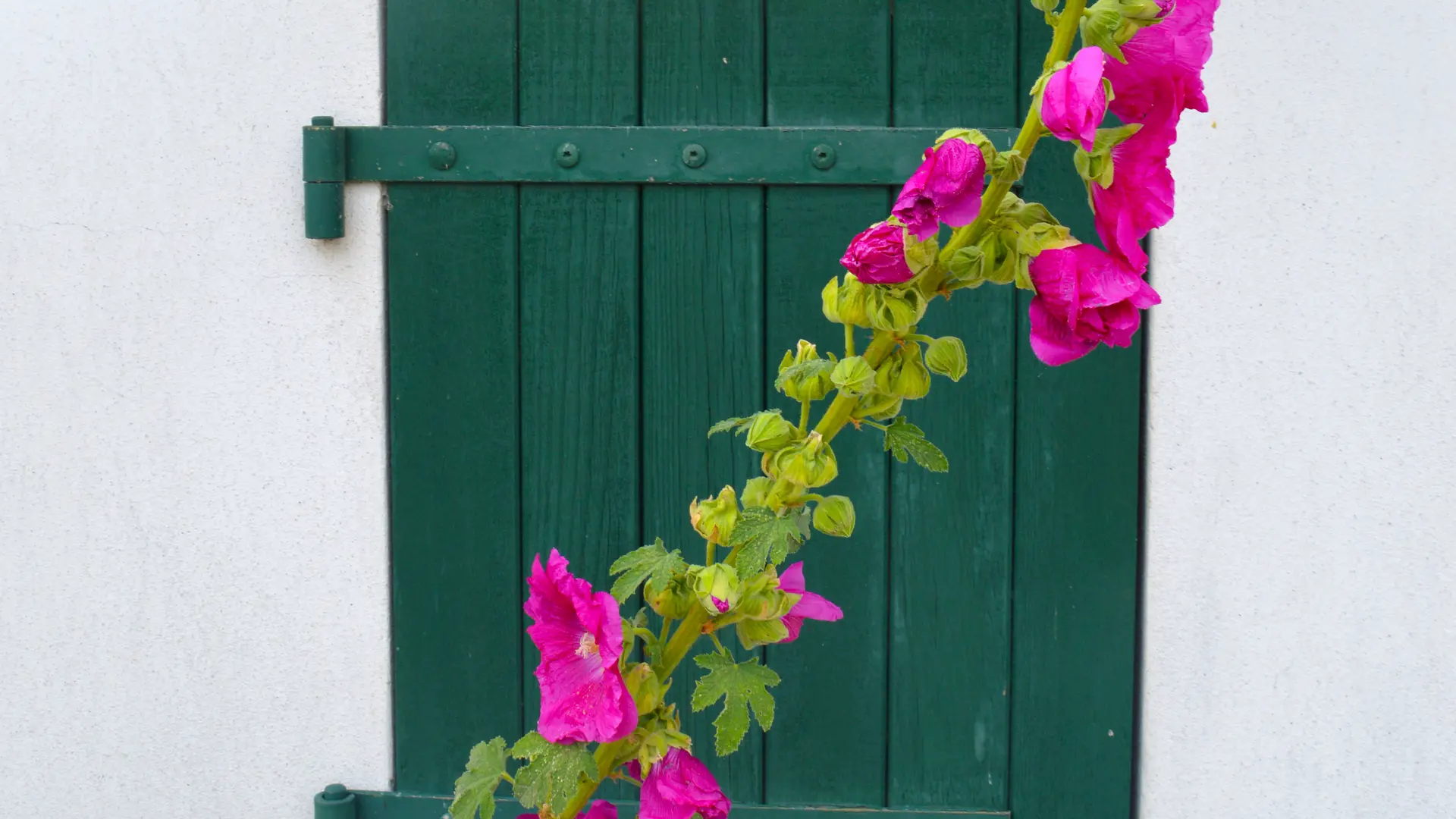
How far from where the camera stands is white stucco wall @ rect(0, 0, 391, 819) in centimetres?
158

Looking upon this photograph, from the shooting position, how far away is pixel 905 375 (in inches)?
21.9

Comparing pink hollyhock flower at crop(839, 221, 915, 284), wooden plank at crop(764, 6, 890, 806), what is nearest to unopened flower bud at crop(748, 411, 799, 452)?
pink hollyhock flower at crop(839, 221, 915, 284)

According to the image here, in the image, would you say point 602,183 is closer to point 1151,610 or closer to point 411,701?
point 411,701

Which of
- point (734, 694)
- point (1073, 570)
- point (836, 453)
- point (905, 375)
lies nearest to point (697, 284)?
point (836, 453)

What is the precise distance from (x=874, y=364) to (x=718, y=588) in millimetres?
124

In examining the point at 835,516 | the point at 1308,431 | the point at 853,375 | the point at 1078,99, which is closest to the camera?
the point at 1078,99

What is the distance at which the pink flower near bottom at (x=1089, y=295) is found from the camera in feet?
1.51

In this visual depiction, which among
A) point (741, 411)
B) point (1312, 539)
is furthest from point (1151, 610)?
point (741, 411)

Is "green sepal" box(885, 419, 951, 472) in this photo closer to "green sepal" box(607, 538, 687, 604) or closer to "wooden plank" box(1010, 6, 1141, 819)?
"green sepal" box(607, 538, 687, 604)

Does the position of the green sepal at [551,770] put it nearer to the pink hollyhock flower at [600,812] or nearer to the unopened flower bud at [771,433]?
the pink hollyhock flower at [600,812]

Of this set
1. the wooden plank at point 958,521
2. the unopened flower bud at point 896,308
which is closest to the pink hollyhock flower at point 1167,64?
Answer: the unopened flower bud at point 896,308

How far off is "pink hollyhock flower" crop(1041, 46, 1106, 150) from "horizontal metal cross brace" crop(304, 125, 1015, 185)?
1080mm

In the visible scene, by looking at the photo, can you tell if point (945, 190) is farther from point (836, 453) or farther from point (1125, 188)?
point (836, 453)

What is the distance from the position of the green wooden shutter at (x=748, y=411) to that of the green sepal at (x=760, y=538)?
97 cm
